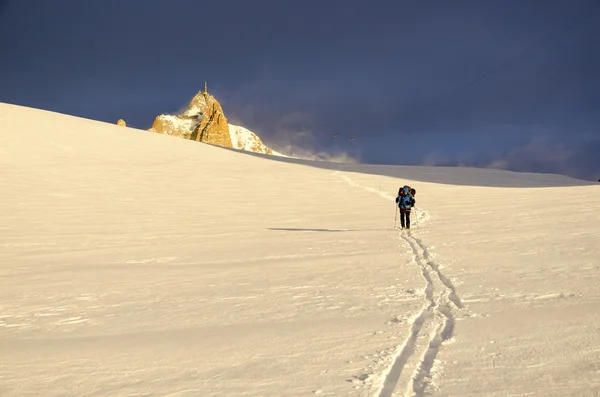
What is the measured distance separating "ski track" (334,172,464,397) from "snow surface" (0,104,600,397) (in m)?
0.02

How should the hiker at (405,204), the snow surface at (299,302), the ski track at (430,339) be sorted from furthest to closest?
the hiker at (405,204) < the snow surface at (299,302) < the ski track at (430,339)

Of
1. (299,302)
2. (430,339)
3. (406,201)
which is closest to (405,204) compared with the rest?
(406,201)

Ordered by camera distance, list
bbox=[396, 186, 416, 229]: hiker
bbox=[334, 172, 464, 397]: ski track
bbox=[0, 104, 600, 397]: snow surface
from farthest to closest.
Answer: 1. bbox=[396, 186, 416, 229]: hiker
2. bbox=[0, 104, 600, 397]: snow surface
3. bbox=[334, 172, 464, 397]: ski track

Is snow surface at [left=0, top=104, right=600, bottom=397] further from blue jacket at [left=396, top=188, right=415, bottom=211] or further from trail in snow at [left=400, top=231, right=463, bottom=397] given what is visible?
blue jacket at [left=396, top=188, right=415, bottom=211]

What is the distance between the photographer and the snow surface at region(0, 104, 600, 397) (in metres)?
3.77

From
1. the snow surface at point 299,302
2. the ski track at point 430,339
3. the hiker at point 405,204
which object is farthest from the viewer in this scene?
the hiker at point 405,204

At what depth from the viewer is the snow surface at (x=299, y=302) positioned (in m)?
3.77

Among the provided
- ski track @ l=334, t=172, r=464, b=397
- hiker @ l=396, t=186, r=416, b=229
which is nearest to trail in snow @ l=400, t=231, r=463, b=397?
ski track @ l=334, t=172, r=464, b=397

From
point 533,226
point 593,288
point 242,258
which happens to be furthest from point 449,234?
point 593,288

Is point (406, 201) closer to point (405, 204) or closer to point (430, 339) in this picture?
point (405, 204)

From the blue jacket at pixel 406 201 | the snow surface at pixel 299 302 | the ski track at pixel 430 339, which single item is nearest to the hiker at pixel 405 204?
the blue jacket at pixel 406 201

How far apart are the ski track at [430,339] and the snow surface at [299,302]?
18 mm

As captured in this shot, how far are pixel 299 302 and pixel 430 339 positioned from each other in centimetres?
200

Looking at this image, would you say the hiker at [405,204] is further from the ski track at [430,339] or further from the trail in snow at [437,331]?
the ski track at [430,339]
